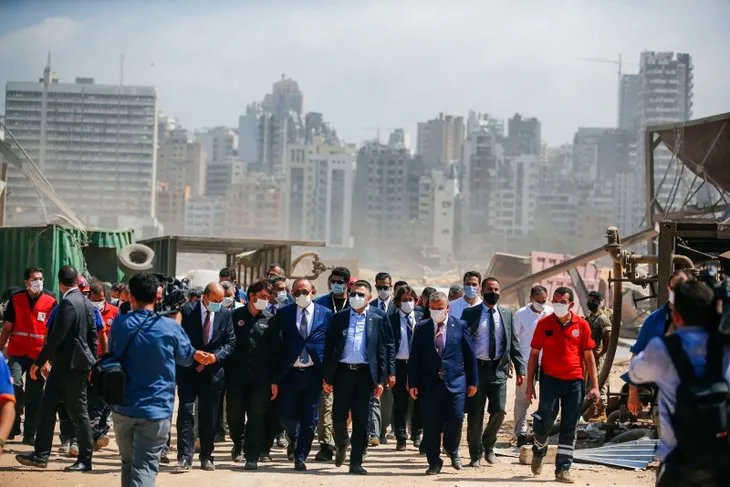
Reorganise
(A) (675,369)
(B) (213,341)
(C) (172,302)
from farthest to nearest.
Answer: (B) (213,341) → (C) (172,302) → (A) (675,369)

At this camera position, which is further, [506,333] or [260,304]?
[506,333]

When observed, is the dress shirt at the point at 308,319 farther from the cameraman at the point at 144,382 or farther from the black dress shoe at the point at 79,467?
the cameraman at the point at 144,382

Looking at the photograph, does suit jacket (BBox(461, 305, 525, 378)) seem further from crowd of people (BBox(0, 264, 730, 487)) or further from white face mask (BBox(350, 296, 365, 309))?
white face mask (BBox(350, 296, 365, 309))

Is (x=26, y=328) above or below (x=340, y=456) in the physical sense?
above

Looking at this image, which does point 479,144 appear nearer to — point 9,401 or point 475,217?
point 475,217

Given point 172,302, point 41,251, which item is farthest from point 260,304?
point 41,251

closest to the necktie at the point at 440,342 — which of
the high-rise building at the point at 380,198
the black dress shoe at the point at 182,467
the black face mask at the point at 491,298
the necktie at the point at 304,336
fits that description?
the black face mask at the point at 491,298

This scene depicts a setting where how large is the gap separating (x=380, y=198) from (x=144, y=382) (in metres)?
162

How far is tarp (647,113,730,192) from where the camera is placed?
2588cm

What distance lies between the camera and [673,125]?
2672 centimetres

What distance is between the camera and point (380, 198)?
170125mm

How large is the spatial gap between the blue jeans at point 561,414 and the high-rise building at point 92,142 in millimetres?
121029

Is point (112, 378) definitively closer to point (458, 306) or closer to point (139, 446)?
point (139, 446)

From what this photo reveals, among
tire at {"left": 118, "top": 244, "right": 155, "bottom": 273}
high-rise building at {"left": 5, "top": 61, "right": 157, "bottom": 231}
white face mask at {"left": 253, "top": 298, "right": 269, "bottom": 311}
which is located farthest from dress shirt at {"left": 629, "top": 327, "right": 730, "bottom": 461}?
high-rise building at {"left": 5, "top": 61, "right": 157, "bottom": 231}
